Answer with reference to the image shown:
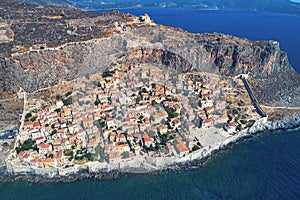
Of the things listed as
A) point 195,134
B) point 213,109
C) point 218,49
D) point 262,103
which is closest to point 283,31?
point 218,49

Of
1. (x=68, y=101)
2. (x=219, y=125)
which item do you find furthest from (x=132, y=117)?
(x=219, y=125)

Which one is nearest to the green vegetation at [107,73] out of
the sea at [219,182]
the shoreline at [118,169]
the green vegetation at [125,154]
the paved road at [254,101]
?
the green vegetation at [125,154]

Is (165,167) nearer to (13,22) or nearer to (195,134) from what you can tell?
(195,134)

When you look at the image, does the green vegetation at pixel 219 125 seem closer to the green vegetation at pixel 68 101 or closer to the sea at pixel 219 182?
the sea at pixel 219 182

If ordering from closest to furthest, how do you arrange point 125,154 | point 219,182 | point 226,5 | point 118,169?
point 219,182, point 118,169, point 125,154, point 226,5

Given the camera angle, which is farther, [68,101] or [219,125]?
[68,101]

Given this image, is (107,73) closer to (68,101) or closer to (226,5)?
(68,101)
